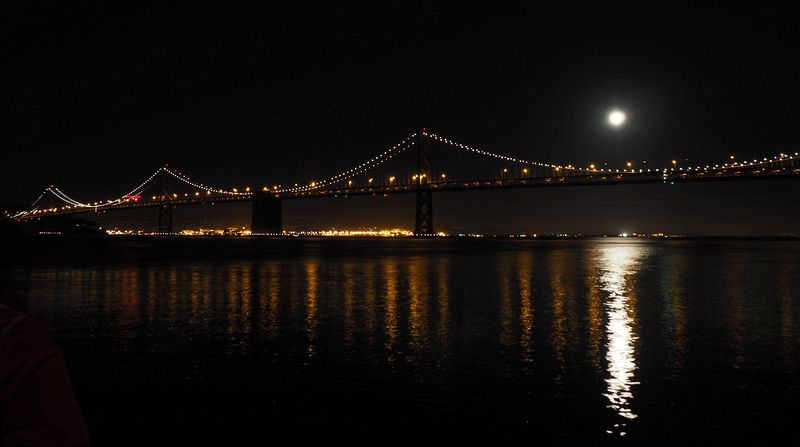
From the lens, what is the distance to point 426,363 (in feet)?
28.0

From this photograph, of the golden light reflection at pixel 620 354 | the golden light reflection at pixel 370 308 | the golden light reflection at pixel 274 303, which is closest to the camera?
→ the golden light reflection at pixel 620 354

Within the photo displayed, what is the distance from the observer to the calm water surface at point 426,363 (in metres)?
5.87

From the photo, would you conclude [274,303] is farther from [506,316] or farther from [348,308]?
[506,316]

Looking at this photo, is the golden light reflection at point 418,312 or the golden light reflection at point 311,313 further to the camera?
the golden light reflection at point 418,312

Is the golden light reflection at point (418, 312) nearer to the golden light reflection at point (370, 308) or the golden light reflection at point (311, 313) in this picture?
the golden light reflection at point (370, 308)

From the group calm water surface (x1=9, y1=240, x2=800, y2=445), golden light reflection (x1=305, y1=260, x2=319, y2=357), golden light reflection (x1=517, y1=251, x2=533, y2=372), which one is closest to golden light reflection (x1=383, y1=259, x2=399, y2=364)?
calm water surface (x1=9, y1=240, x2=800, y2=445)

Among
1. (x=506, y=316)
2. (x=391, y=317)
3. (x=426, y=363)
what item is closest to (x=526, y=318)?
(x=506, y=316)

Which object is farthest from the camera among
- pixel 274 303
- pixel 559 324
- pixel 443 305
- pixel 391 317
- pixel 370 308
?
pixel 274 303

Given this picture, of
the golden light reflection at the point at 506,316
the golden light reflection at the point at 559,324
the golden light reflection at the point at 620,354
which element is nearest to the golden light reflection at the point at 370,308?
the golden light reflection at the point at 506,316

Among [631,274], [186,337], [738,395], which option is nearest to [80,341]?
[186,337]

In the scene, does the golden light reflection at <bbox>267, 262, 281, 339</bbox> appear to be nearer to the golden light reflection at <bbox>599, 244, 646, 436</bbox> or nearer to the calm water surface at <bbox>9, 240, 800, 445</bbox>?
the calm water surface at <bbox>9, 240, 800, 445</bbox>

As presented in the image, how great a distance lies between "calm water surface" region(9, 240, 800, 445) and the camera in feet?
19.2

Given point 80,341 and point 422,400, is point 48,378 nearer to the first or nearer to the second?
point 422,400

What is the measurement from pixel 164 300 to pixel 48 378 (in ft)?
52.4
